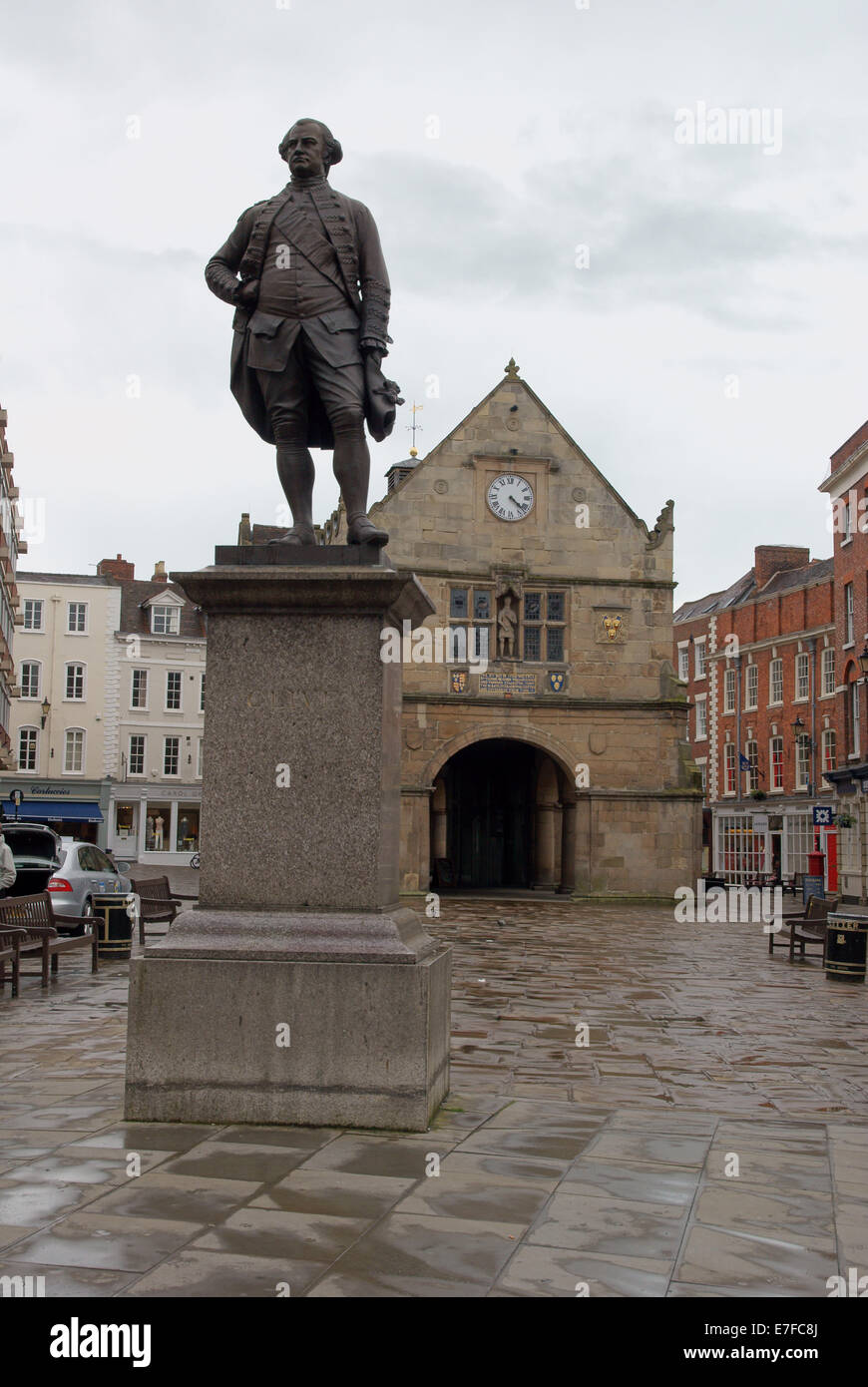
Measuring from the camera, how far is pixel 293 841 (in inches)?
231

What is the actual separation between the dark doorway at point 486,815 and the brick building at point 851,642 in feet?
31.2

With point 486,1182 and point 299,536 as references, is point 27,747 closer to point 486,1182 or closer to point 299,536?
point 299,536

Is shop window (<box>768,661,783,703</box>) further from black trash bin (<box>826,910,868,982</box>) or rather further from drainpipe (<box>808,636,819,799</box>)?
black trash bin (<box>826,910,868,982</box>)

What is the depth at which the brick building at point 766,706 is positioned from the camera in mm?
47844

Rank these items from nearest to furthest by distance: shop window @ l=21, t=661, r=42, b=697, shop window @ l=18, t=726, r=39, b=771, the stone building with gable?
the stone building with gable → shop window @ l=18, t=726, r=39, b=771 → shop window @ l=21, t=661, r=42, b=697

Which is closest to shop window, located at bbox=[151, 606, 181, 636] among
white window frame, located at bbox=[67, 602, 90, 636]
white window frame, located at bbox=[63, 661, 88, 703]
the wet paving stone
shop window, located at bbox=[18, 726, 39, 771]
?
white window frame, located at bbox=[67, 602, 90, 636]

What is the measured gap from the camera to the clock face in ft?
101

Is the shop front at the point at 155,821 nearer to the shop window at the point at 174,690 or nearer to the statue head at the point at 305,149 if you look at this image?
the shop window at the point at 174,690

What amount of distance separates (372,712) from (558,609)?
25.2 m

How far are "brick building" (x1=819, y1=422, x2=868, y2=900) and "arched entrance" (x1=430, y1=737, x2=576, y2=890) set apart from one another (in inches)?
372

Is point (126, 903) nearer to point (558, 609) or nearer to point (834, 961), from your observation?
point (834, 961)

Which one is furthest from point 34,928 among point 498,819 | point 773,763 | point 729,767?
point 729,767

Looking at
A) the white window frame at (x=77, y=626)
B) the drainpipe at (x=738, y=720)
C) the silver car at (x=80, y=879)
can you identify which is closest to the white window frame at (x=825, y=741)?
the drainpipe at (x=738, y=720)
